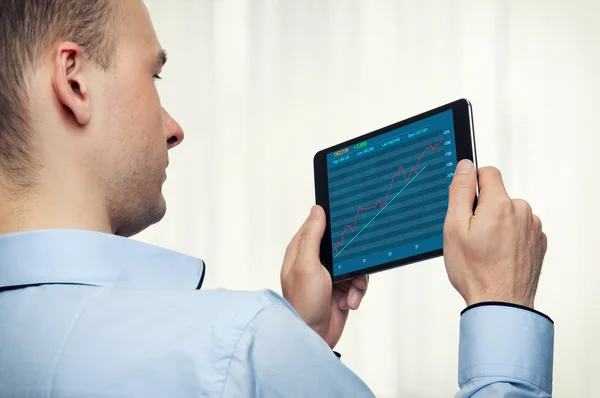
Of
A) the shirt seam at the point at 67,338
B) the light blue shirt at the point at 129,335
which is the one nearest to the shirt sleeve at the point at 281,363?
the light blue shirt at the point at 129,335

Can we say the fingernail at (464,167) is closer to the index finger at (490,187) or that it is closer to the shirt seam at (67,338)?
the index finger at (490,187)

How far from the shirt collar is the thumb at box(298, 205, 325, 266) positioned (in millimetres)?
415

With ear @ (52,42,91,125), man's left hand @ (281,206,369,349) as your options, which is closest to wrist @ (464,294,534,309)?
man's left hand @ (281,206,369,349)

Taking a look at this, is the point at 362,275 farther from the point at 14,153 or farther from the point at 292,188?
the point at 292,188

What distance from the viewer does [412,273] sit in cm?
176

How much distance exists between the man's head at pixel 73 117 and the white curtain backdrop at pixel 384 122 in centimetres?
111

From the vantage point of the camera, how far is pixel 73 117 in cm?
71

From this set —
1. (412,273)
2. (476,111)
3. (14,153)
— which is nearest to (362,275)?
(14,153)

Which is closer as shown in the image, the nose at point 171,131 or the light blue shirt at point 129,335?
the light blue shirt at point 129,335

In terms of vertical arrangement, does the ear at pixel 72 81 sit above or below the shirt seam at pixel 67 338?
above

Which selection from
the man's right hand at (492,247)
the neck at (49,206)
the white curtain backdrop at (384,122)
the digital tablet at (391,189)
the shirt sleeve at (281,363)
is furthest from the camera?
the white curtain backdrop at (384,122)

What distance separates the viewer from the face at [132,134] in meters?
0.74

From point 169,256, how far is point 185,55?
4.92 ft

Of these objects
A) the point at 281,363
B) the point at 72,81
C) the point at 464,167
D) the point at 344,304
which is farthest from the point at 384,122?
the point at 281,363
